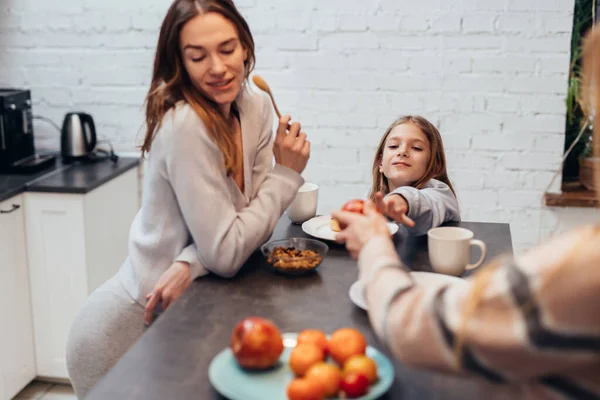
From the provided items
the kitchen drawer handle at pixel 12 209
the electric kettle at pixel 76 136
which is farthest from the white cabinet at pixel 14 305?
the electric kettle at pixel 76 136

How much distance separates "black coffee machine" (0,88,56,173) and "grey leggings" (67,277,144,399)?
4.21 ft

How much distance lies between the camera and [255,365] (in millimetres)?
1090

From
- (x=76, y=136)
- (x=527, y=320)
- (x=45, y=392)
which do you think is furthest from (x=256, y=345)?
(x=76, y=136)

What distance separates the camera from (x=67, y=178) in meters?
2.71

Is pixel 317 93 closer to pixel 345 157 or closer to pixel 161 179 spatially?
pixel 345 157

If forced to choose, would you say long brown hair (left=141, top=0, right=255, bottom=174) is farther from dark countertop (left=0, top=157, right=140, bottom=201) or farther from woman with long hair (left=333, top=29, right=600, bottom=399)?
dark countertop (left=0, top=157, right=140, bottom=201)

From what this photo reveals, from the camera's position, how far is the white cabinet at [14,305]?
2.54m

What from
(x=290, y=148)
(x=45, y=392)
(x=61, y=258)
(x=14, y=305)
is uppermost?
(x=290, y=148)

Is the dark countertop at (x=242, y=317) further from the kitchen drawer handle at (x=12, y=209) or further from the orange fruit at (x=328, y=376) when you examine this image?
the kitchen drawer handle at (x=12, y=209)

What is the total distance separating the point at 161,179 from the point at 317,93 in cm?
149

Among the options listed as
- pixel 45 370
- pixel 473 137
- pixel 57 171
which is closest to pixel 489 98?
pixel 473 137

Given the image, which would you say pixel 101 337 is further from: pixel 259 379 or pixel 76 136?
pixel 76 136

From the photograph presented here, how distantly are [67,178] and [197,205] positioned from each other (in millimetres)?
1366

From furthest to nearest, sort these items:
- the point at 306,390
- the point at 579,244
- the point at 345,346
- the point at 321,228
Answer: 1. the point at 321,228
2. the point at 345,346
3. the point at 306,390
4. the point at 579,244
